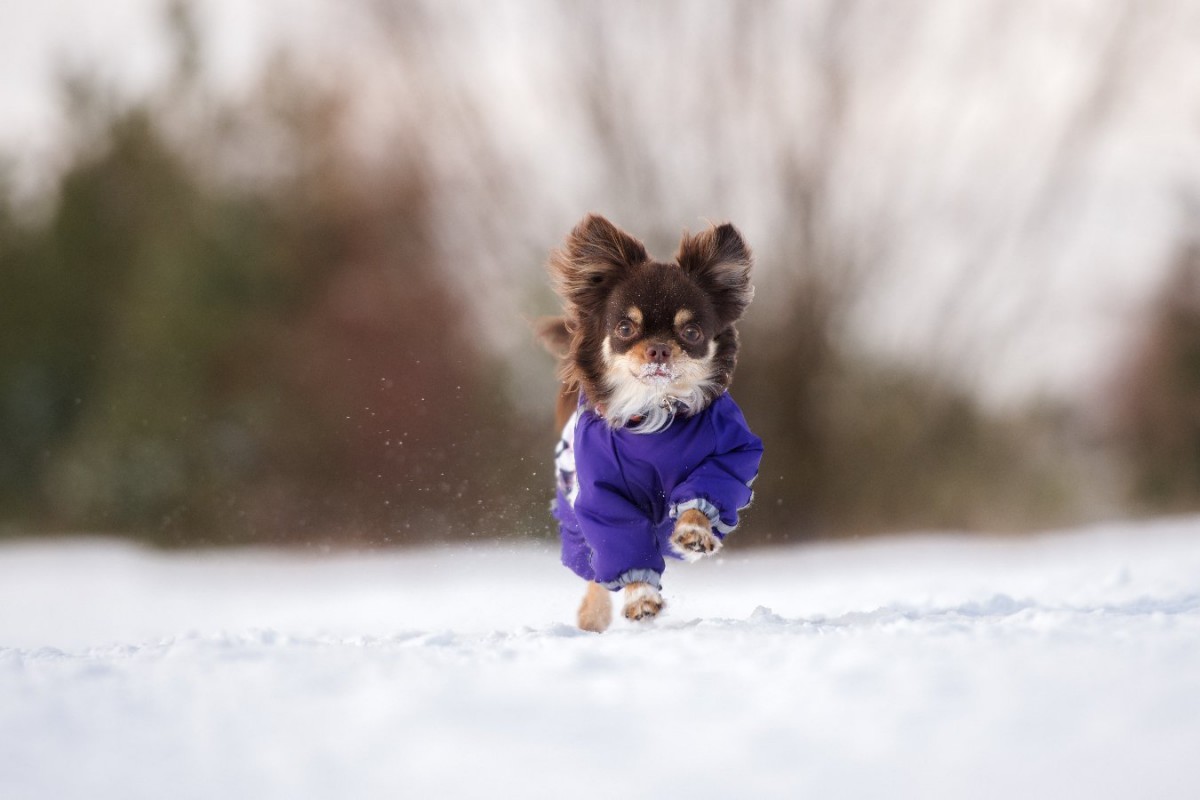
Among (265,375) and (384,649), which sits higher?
(384,649)

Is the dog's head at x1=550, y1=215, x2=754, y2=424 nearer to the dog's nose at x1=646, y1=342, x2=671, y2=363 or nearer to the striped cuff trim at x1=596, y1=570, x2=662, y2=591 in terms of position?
the dog's nose at x1=646, y1=342, x2=671, y2=363

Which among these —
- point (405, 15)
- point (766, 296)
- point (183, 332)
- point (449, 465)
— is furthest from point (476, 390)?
point (183, 332)

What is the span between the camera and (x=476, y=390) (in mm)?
11945

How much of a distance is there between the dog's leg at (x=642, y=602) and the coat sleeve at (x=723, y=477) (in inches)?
10.9

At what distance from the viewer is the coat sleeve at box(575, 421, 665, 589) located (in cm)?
405

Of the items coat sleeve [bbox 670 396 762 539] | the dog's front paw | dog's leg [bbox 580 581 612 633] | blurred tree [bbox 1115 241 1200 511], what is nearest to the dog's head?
coat sleeve [bbox 670 396 762 539]

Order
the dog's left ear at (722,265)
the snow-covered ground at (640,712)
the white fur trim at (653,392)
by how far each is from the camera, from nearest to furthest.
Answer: the snow-covered ground at (640,712)
the white fur trim at (653,392)
the dog's left ear at (722,265)

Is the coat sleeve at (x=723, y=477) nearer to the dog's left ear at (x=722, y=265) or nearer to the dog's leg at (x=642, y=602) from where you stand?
the dog's leg at (x=642, y=602)

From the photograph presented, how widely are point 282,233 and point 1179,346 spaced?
441 inches

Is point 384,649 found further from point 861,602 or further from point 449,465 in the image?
point 449,465

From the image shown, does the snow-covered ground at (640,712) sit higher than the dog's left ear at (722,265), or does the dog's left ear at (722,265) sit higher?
the dog's left ear at (722,265)

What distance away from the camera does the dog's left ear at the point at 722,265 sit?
446 cm

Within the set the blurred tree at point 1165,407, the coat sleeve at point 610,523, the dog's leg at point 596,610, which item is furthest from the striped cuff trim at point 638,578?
the blurred tree at point 1165,407

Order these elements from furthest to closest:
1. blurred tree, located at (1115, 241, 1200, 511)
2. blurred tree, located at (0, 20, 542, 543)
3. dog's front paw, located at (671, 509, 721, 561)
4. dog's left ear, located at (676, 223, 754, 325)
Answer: blurred tree, located at (1115, 241, 1200, 511)
blurred tree, located at (0, 20, 542, 543)
dog's left ear, located at (676, 223, 754, 325)
dog's front paw, located at (671, 509, 721, 561)
